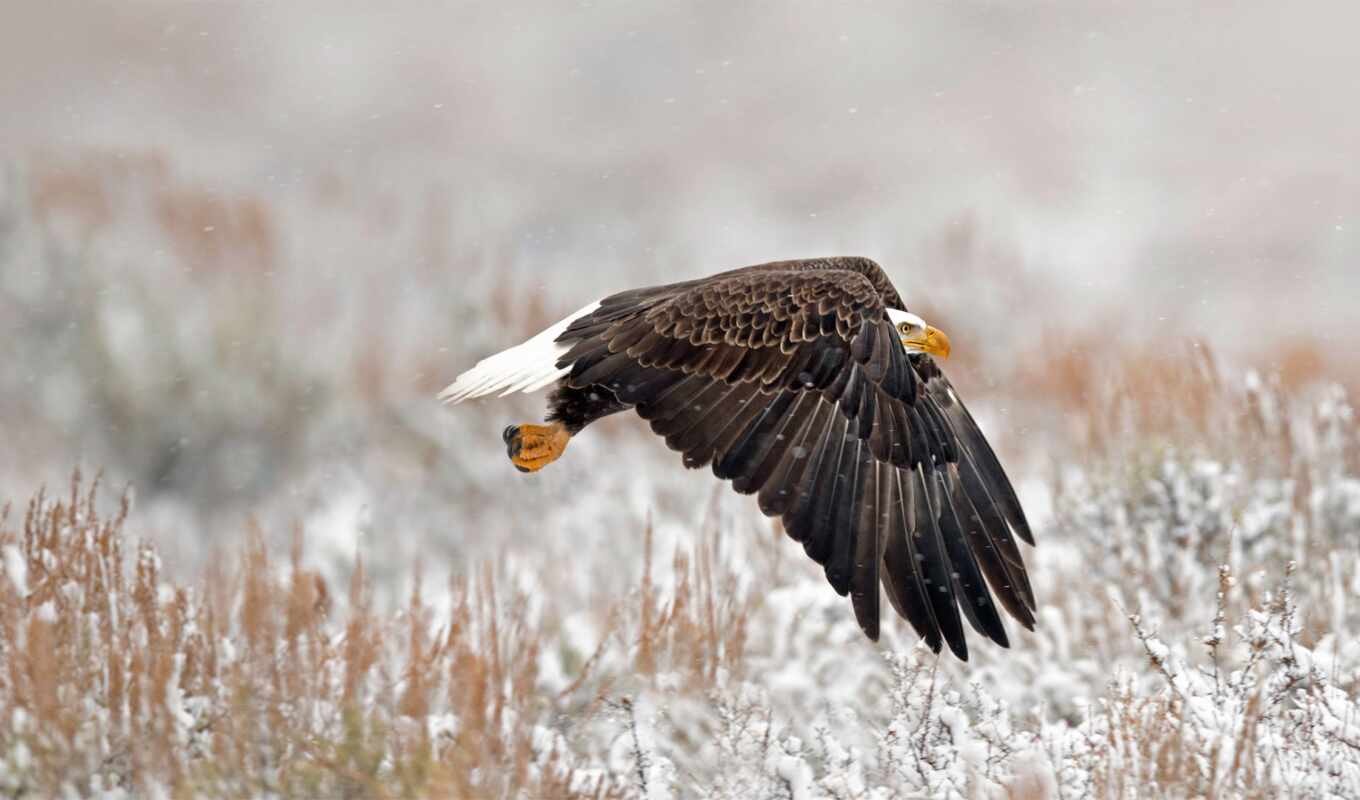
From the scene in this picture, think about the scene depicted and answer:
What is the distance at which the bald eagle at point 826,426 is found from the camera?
3.66 meters

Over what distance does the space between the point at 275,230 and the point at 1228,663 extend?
8.65 meters

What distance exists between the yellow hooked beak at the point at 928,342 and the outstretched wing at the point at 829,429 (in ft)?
1.34

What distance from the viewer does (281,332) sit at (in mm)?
9344

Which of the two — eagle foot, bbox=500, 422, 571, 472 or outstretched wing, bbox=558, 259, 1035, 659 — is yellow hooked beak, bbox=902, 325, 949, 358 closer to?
outstretched wing, bbox=558, 259, 1035, 659

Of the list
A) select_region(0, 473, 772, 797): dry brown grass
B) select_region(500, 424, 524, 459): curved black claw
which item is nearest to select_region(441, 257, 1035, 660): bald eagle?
select_region(500, 424, 524, 459): curved black claw

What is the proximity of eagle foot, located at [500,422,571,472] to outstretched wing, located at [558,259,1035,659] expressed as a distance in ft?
1.25

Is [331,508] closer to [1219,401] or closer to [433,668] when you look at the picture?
[433,668]

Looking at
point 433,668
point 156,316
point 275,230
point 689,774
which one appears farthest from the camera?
point 275,230

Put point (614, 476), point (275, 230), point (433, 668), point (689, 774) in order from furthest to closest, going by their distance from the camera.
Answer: point (275, 230)
point (614, 476)
point (433, 668)
point (689, 774)

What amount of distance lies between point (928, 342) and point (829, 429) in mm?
814

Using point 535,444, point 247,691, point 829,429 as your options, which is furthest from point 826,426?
point 247,691

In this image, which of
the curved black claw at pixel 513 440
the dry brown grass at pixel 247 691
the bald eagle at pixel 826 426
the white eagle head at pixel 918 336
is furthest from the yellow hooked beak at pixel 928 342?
the curved black claw at pixel 513 440

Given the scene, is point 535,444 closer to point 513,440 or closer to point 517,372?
point 513,440

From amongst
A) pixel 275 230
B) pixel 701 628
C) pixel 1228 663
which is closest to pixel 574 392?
Answer: pixel 701 628
